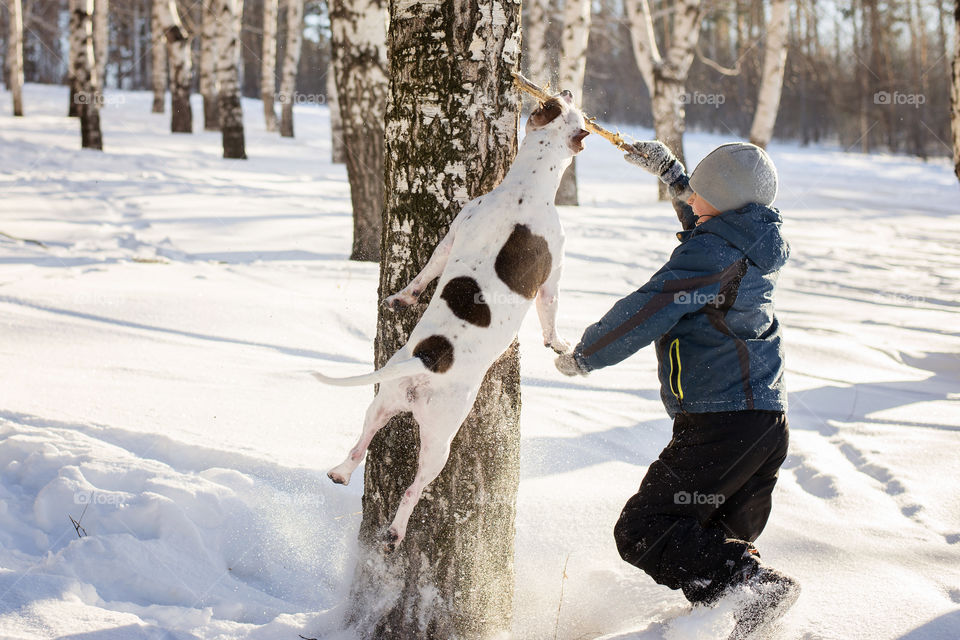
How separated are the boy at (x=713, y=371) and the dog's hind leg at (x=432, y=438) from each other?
40 cm

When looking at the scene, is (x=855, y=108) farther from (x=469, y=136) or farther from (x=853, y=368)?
(x=469, y=136)

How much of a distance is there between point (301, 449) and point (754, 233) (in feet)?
6.51

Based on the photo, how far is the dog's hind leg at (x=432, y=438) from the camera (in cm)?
192

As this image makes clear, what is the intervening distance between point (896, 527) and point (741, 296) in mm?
1419

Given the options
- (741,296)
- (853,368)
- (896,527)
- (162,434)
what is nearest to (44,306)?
(162,434)

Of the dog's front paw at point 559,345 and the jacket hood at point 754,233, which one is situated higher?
the jacket hood at point 754,233

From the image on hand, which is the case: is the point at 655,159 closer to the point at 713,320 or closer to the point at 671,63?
the point at 713,320

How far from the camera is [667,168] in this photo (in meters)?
2.46

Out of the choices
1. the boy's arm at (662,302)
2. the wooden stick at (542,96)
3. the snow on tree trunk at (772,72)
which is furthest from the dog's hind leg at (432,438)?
the snow on tree trunk at (772,72)

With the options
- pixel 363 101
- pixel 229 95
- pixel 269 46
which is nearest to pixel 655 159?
pixel 363 101

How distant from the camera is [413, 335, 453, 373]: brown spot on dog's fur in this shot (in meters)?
1.89

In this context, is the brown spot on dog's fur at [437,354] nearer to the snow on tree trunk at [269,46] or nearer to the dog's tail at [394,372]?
the dog's tail at [394,372]

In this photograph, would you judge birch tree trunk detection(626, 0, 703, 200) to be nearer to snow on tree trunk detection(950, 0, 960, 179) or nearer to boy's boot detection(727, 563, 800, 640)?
snow on tree trunk detection(950, 0, 960, 179)

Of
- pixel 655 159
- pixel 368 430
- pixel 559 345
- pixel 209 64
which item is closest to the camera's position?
pixel 368 430
